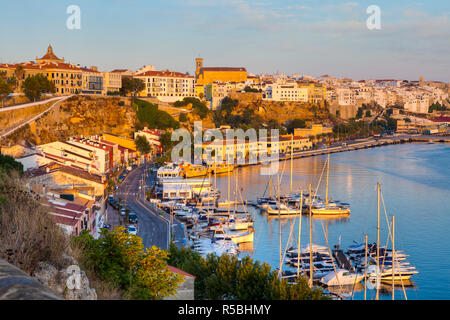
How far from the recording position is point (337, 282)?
16.5ft

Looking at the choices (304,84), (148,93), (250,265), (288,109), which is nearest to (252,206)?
(250,265)

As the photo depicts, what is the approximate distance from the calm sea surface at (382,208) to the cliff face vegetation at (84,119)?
12.3 ft

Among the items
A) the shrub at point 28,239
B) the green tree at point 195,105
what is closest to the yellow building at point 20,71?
the green tree at point 195,105

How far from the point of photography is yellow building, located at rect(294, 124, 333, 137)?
19953 millimetres

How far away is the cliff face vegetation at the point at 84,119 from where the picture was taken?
12.9m

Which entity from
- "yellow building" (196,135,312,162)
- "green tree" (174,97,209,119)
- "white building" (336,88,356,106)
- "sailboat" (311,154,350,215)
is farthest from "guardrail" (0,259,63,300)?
"white building" (336,88,356,106)

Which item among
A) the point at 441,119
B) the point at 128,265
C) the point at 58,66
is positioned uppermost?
the point at 58,66

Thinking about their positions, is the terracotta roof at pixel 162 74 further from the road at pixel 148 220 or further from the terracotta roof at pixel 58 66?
the road at pixel 148 220

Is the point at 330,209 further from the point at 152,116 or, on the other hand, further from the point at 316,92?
the point at 316,92

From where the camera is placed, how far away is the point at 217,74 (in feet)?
83.3

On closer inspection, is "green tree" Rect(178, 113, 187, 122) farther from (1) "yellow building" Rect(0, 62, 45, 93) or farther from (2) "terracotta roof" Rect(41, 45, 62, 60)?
(1) "yellow building" Rect(0, 62, 45, 93)

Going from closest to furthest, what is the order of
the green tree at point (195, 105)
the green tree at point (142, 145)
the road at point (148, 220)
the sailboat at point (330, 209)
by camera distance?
the road at point (148, 220) < the sailboat at point (330, 209) < the green tree at point (142, 145) < the green tree at point (195, 105)

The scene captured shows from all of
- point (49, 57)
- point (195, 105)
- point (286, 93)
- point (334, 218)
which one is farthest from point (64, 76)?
point (286, 93)

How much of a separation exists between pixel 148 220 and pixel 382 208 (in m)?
4.07
